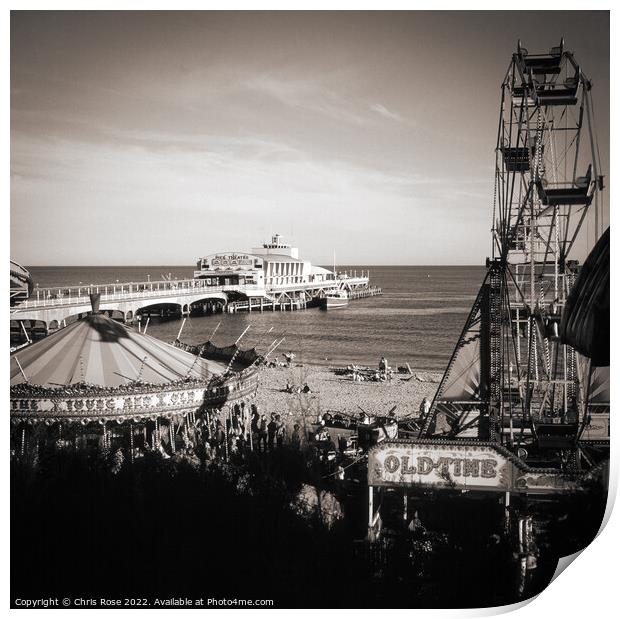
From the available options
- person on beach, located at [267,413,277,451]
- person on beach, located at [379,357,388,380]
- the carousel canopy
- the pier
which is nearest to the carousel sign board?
person on beach, located at [267,413,277,451]

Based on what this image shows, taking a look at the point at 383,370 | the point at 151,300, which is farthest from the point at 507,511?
the point at 151,300

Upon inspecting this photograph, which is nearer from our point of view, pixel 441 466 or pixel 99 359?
pixel 441 466

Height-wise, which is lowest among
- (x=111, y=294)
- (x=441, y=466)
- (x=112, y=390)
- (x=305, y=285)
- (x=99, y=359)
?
(x=441, y=466)

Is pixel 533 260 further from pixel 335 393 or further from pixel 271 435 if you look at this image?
pixel 335 393

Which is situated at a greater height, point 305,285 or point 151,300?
point 305,285

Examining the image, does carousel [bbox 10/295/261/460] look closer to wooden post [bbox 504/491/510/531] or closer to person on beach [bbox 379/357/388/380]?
wooden post [bbox 504/491/510/531]

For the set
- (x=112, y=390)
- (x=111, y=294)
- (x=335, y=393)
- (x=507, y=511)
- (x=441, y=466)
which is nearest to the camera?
(x=441, y=466)

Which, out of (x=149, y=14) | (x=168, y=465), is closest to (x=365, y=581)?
(x=168, y=465)

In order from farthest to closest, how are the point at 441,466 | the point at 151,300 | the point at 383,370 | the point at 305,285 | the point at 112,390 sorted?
the point at 305,285 < the point at 151,300 < the point at 383,370 < the point at 112,390 < the point at 441,466
